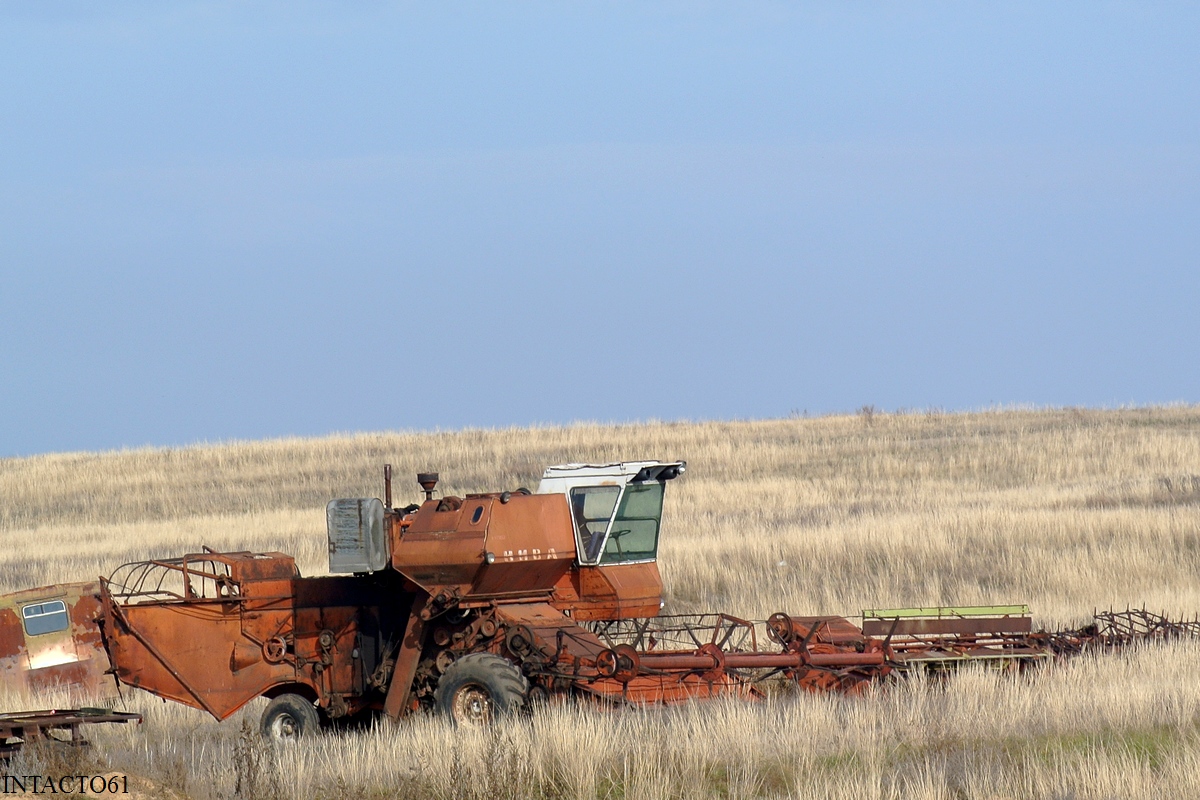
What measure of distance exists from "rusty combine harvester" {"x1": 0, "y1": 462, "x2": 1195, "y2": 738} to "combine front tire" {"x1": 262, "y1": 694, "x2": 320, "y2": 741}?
12 millimetres

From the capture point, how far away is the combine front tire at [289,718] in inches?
472

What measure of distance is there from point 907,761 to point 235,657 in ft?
20.3

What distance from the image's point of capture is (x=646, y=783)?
768 cm

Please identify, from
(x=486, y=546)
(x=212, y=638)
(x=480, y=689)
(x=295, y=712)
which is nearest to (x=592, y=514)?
(x=486, y=546)

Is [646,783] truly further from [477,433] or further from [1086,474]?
[477,433]

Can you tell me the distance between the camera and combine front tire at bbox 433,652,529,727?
415 inches

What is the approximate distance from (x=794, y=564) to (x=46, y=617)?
40.9ft

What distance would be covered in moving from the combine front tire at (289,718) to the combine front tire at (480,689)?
1.64 metres

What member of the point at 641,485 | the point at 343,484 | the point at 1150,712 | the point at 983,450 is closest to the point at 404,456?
the point at 343,484

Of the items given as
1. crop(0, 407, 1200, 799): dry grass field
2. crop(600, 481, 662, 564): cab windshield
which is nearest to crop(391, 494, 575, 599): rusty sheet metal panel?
crop(600, 481, 662, 564): cab windshield

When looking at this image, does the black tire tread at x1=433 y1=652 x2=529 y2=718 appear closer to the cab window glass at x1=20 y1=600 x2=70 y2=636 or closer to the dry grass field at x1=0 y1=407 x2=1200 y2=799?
the dry grass field at x1=0 y1=407 x2=1200 y2=799

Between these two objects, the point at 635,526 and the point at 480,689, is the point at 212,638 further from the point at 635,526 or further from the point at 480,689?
the point at 635,526

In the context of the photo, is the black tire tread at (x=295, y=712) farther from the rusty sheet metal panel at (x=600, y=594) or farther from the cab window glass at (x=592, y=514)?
the cab window glass at (x=592, y=514)

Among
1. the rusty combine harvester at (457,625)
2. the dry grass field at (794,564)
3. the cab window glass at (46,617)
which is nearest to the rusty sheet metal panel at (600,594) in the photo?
the rusty combine harvester at (457,625)
